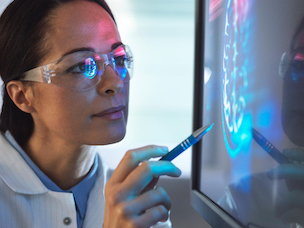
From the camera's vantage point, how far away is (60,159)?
2.68 ft

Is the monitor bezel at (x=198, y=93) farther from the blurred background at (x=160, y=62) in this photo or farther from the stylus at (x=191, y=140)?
the blurred background at (x=160, y=62)

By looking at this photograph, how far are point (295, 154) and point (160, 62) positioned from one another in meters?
1.13

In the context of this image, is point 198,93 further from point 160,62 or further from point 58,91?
point 160,62

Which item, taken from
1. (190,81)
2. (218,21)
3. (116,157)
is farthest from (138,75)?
(218,21)

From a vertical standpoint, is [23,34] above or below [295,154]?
above

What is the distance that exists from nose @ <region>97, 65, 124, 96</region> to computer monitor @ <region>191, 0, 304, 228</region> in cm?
22

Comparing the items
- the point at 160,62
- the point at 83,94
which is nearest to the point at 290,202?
the point at 83,94

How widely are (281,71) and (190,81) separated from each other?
1042mm

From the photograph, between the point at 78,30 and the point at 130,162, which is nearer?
the point at 130,162

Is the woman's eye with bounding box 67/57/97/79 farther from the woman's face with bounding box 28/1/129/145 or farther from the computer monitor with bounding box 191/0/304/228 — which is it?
the computer monitor with bounding box 191/0/304/228

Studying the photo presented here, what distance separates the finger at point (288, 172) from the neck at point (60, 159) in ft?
1.94

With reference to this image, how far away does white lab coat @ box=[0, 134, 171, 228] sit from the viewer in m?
0.71

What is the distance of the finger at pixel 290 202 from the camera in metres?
0.30

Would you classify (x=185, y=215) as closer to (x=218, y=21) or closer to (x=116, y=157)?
(x=116, y=157)
